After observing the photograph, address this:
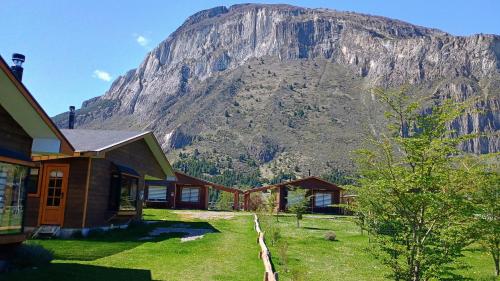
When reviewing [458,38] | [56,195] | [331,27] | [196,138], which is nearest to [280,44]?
[331,27]

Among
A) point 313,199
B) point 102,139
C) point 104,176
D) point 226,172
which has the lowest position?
point 104,176

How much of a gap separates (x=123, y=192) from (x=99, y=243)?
17.0 feet

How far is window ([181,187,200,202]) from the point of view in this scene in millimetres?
49312

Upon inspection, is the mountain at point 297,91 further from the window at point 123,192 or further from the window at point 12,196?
the window at point 12,196

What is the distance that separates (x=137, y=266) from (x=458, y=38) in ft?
567

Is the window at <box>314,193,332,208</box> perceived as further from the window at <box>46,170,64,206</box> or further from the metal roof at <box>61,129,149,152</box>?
the window at <box>46,170,64,206</box>

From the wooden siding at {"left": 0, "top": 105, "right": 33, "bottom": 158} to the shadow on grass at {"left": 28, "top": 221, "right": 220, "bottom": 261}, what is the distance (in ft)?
9.78

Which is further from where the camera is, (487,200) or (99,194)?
(99,194)

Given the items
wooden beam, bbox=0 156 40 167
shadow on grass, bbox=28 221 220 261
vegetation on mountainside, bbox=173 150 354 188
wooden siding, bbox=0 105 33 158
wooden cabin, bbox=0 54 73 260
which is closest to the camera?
wooden beam, bbox=0 156 40 167

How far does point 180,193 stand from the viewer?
49.2 meters

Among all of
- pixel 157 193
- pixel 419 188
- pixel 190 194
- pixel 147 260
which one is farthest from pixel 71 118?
pixel 190 194

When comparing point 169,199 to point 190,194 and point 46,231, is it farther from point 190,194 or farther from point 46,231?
point 46,231

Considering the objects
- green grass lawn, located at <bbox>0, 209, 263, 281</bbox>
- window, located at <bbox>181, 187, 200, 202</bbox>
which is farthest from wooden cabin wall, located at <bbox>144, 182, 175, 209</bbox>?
green grass lawn, located at <bbox>0, 209, 263, 281</bbox>

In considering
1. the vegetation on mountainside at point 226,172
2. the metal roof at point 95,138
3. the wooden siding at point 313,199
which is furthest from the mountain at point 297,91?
the metal roof at point 95,138
